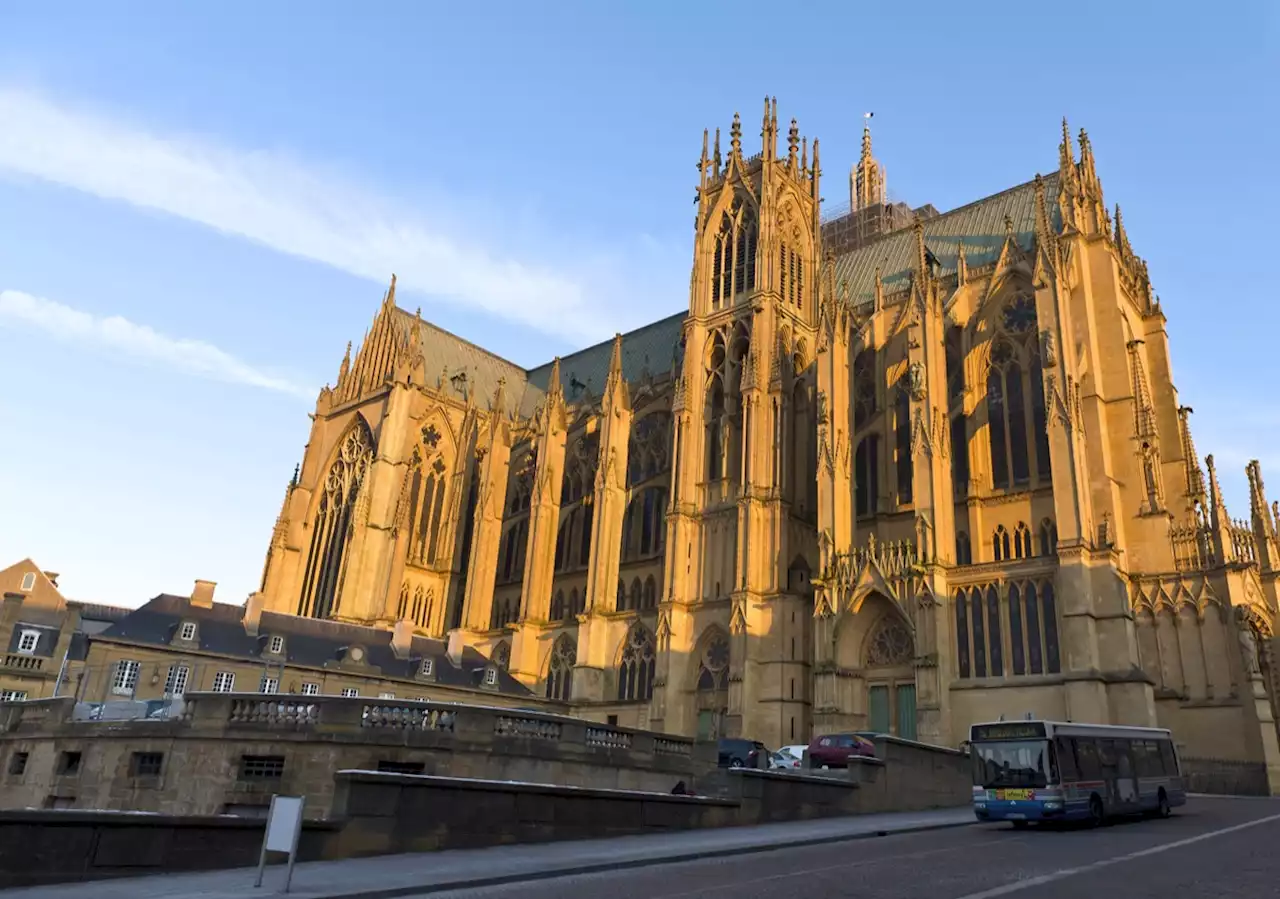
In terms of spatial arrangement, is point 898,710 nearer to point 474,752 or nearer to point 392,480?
point 474,752

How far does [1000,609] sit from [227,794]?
995 inches

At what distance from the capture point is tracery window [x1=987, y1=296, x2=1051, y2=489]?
119ft

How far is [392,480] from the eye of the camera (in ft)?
184

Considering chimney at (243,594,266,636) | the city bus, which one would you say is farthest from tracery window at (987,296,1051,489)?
chimney at (243,594,266,636)

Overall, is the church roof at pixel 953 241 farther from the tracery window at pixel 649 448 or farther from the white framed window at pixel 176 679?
the white framed window at pixel 176 679

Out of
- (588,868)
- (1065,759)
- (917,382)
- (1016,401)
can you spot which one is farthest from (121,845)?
(1016,401)

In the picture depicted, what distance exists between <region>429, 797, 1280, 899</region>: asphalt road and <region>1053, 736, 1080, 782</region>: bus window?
1376mm

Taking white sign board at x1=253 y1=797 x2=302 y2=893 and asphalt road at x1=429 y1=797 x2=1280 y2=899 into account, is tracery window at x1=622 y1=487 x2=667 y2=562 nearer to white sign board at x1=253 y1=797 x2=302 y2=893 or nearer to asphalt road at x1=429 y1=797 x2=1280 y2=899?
asphalt road at x1=429 y1=797 x2=1280 y2=899

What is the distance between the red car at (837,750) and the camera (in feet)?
84.6

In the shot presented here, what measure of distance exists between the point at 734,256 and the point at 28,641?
40718mm

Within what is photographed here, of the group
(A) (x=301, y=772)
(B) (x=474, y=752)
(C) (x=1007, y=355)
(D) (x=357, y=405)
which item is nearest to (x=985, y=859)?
(B) (x=474, y=752)

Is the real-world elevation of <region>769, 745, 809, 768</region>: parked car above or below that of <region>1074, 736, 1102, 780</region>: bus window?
below

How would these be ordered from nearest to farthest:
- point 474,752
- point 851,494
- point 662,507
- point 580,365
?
point 474,752, point 851,494, point 662,507, point 580,365

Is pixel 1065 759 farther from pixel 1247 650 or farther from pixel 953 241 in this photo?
pixel 953 241
